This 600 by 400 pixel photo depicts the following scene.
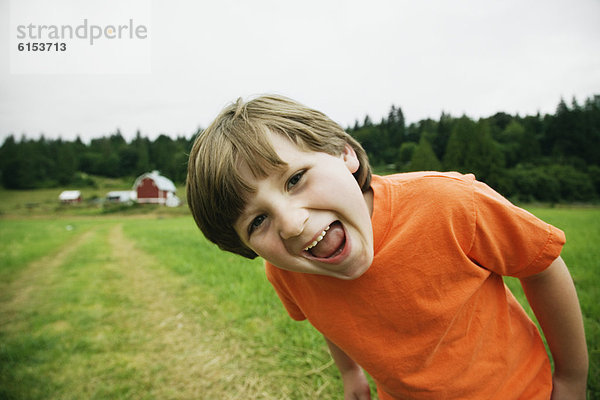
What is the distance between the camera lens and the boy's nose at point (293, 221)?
3.36 ft

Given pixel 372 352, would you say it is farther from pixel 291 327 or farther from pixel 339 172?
pixel 291 327

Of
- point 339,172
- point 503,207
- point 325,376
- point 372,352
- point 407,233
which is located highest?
point 339,172

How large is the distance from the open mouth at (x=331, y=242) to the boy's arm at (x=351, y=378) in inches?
34.4

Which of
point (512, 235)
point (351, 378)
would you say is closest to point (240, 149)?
point (512, 235)

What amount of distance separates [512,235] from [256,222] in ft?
3.10

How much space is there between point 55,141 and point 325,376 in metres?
99.9

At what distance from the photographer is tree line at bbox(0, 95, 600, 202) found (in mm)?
18730

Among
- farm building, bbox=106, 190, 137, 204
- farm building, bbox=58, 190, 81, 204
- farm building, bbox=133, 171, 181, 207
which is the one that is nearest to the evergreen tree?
farm building, bbox=133, 171, 181, 207

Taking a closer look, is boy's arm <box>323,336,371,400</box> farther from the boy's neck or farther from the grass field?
the boy's neck

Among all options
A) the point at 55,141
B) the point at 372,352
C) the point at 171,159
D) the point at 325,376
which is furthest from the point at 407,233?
the point at 55,141

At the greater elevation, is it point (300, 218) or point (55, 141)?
point (55, 141)

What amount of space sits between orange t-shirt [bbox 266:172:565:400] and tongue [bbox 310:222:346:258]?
0.54ft

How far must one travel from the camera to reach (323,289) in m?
1.38

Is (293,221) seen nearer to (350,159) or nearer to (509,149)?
(350,159)
